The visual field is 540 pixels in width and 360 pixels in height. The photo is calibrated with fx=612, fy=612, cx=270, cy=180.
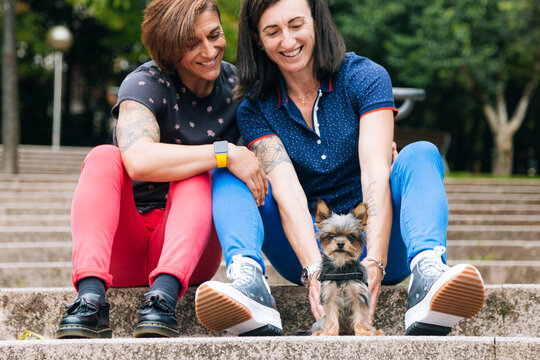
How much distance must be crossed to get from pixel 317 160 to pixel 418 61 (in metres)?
15.1

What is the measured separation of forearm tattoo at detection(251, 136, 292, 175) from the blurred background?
917cm

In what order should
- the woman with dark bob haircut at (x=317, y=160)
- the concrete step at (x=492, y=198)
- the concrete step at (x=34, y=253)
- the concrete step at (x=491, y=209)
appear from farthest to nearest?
the concrete step at (x=492, y=198) → the concrete step at (x=491, y=209) → the concrete step at (x=34, y=253) → the woman with dark bob haircut at (x=317, y=160)

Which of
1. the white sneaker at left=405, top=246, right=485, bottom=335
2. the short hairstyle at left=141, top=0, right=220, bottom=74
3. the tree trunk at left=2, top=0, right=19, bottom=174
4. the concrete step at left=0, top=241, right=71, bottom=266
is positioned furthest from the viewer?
the tree trunk at left=2, top=0, right=19, bottom=174

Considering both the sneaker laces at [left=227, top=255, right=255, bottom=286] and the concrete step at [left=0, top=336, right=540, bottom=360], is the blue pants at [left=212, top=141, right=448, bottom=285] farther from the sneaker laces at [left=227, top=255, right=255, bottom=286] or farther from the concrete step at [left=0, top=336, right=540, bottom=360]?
the concrete step at [left=0, top=336, right=540, bottom=360]

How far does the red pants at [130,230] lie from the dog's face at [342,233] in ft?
1.63

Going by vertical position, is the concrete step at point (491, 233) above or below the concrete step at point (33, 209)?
below

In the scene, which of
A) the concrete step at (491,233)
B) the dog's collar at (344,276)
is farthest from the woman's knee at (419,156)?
the concrete step at (491,233)

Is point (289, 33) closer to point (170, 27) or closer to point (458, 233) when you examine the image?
point (170, 27)

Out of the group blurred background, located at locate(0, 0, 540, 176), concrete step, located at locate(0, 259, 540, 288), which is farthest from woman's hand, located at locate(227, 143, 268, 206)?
blurred background, located at locate(0, 0, 540, 176)

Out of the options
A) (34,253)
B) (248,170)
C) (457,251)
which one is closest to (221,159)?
(248,170)

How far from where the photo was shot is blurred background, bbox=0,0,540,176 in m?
16.9

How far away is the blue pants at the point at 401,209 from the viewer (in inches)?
96.8

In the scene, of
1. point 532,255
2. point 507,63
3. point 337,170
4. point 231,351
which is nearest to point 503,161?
point 507,63

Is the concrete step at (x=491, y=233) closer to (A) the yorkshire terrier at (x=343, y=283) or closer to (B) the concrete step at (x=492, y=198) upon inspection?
(B) the concrete step at (x=492, y=198)
